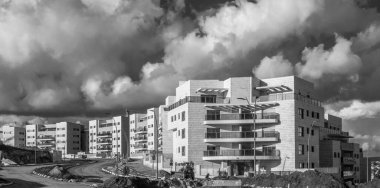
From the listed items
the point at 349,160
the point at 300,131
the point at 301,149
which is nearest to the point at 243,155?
the point at 301,149

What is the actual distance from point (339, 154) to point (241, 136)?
87.8ft

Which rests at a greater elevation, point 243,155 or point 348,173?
point 243,155

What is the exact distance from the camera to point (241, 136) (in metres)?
100

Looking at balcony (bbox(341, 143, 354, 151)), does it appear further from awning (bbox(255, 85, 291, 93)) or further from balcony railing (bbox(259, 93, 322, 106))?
awning (bbox(255, 85, 291, 93))

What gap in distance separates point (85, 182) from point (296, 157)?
39863 mm

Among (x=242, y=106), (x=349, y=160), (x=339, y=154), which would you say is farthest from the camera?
(x=349, y=160)

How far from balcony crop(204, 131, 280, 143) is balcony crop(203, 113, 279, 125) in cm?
197

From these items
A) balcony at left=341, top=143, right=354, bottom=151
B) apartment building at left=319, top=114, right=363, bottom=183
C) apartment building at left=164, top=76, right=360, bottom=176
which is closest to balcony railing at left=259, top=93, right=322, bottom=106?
apartment building at left=164, top=76, right=360, bottom=176

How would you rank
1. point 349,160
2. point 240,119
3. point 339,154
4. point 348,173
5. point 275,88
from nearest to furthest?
point 240,119 → point 275,88 → point 339,154 → point 348,173 → point 349,160

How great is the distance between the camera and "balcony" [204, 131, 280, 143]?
98.8 metres

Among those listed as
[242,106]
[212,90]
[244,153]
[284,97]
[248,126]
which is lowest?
[244,153]

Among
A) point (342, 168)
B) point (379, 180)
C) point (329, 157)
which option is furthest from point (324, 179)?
point (342, 168)

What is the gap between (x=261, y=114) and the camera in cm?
10069

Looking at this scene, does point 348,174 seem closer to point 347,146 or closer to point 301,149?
point 347,146
